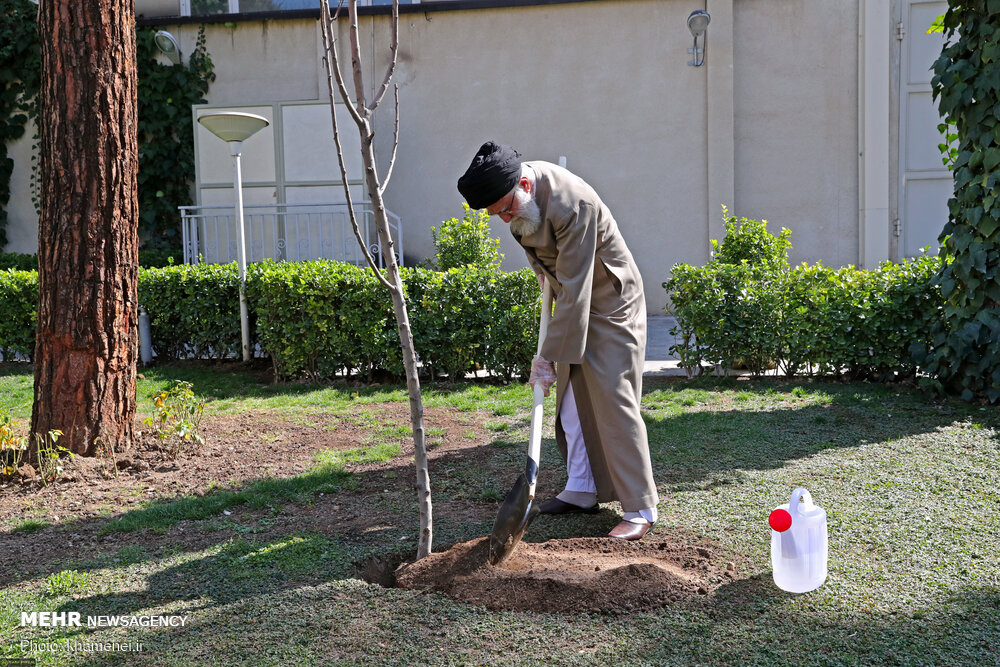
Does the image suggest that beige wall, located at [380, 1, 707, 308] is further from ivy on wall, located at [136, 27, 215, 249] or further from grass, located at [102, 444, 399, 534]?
grass, located at [102, 444, 399, 534]

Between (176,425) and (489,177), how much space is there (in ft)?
9.27

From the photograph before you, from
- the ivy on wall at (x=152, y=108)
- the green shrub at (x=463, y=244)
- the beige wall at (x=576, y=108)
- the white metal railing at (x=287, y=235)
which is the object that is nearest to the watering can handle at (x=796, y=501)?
the green shrub at (x=463, y=244)

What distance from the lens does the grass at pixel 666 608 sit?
8.27 feet

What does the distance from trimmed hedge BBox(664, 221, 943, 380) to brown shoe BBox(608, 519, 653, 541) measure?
3651 millimetres

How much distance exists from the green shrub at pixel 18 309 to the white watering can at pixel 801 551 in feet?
25.7

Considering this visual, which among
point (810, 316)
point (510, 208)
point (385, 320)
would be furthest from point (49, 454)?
point (810, 316)

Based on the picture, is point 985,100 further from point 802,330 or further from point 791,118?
point 791,118

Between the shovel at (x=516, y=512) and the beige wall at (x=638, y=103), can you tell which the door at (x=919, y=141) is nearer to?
the beige wall at (x=638, y=103)

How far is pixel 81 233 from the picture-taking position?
4.49m

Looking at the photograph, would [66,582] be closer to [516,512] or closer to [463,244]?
[516,512]

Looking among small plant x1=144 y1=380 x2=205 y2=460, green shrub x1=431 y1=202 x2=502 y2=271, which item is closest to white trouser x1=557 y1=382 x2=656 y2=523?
small plant x1=144 y1=380 x2=205 y2=460

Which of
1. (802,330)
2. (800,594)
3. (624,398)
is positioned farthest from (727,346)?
(800,594)

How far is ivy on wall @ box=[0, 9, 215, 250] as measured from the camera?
38.4 feet

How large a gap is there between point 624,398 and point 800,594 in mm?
1023
